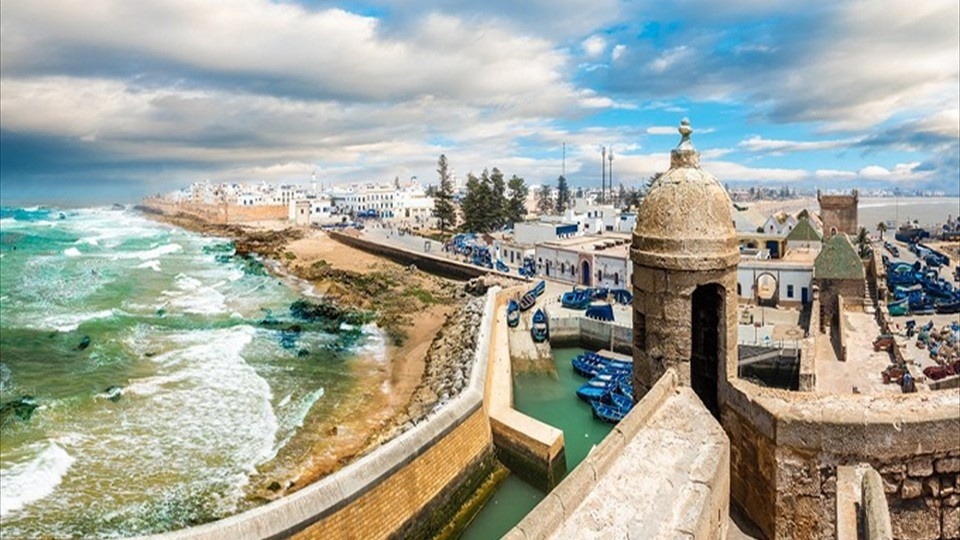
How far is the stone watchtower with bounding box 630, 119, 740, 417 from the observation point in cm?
747

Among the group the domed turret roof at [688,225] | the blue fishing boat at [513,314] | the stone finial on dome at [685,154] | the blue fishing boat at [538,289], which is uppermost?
the stone finial on dome at [685,154]

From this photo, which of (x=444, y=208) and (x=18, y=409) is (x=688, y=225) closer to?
(x=18, y=409)

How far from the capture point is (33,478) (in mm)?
16391

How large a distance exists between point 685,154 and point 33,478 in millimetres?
18362

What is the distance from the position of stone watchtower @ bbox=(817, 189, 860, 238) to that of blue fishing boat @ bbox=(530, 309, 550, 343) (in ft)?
145

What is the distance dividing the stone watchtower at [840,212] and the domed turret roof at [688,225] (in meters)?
62.9

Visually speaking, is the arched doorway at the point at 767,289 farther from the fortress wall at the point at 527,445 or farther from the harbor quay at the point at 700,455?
the harbor quay at the point at 700,455

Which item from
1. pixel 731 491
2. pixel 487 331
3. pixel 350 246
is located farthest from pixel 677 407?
pixel 350 246

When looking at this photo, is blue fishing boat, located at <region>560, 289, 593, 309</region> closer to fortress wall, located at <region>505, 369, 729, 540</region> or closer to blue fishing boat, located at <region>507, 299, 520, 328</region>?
blue fishing boat, located at <region>507, 299, 520, 328</region>

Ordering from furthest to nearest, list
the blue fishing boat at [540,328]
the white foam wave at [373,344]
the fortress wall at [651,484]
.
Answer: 1. the blue fishing boat at [540,328]
2. the white foam wave at [373,344]
3. the fortress wall at [651,484]

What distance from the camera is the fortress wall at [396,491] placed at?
9.68m

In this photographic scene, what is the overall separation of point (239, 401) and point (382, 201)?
111 meters

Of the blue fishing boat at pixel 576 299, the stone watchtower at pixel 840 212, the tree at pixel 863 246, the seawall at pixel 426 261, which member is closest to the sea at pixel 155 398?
the blue fishing boat at pixel 576 299

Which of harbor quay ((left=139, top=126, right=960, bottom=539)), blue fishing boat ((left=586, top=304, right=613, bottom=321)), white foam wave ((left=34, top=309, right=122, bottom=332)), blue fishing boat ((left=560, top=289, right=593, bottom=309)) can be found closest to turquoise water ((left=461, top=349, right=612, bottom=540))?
blue fishing boat ((left=586, top=304, right=613, bottom=321))
